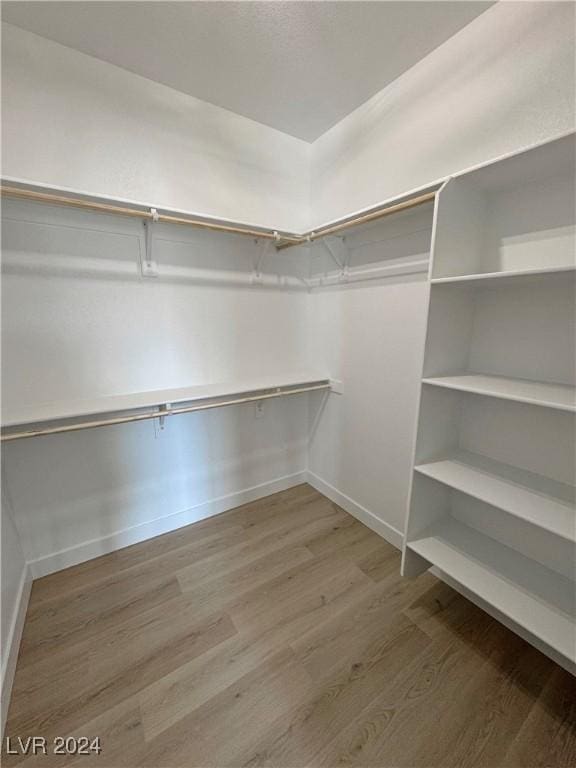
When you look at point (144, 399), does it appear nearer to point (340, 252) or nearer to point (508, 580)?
point (340, 252)

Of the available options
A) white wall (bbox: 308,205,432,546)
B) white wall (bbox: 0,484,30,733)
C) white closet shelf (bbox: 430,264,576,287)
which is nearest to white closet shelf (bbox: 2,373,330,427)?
white wall (bbox: 308,205,432,546)

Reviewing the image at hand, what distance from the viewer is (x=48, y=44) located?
1407mm

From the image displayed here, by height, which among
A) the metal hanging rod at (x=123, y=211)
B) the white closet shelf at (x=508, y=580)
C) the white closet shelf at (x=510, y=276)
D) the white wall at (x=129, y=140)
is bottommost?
the white closet shelf at (x=508, y=580)

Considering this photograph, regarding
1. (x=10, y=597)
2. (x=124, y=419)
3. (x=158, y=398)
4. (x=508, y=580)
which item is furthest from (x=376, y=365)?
(x=10, y=597)

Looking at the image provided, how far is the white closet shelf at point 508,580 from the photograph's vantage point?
3.57ft

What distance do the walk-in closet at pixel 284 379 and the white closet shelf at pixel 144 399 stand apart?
0.07ft

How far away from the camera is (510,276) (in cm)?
105

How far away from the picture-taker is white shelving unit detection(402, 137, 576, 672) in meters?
1.11

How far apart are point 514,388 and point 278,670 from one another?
1471mm

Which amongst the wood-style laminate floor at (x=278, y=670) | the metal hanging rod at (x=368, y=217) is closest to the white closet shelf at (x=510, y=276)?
the metal hanging rod at (x=368, y=217)

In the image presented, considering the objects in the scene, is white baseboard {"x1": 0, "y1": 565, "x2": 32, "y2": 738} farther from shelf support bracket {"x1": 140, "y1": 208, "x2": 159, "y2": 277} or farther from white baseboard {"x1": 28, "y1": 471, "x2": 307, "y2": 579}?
shelf support bracket {"x1": 140, "y1": 208, "x2": 159, "y2": 277}

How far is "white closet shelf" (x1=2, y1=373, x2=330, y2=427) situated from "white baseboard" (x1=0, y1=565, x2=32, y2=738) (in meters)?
0.86

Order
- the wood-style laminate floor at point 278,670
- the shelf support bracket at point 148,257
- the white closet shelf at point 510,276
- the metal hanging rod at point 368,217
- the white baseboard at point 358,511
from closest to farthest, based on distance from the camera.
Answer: the white closet shelf at point 510,276 → the wood-style laminate floor at point 278,670 → the metal hanging rod at point 368,217 → the shelf support bracket at point 148,257 → the white baseboard at point 358,511

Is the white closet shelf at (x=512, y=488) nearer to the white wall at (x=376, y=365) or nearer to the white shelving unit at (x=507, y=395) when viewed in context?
the white shelving unit at (x=507, y=395)
